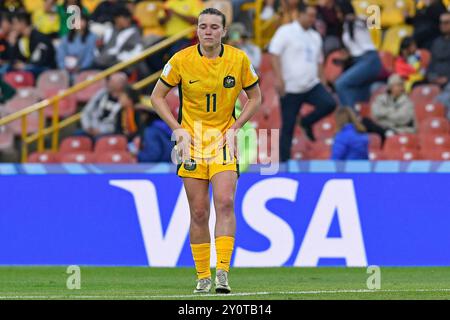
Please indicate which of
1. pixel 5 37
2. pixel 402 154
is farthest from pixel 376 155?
pixel 5 37

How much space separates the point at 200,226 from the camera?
10.8 metres

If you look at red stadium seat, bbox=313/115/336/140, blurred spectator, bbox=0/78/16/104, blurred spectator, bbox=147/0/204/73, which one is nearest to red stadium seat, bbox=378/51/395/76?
red stadium seat, bbox=313/115/336/140

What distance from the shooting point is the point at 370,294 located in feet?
34.6

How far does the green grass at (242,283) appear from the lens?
10492 millimetres

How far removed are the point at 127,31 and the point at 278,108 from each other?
2.99 meters

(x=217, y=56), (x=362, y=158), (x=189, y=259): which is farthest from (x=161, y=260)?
(x=217, y=56)

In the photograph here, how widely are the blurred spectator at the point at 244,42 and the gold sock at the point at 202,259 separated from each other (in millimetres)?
7730

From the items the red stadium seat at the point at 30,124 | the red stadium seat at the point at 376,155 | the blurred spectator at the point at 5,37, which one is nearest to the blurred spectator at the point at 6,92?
the red stadium seat at the point at 30,124

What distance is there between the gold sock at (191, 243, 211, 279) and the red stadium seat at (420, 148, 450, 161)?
299 inches

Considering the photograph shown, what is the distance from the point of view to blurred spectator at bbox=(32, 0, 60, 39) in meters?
Answer: 21.1

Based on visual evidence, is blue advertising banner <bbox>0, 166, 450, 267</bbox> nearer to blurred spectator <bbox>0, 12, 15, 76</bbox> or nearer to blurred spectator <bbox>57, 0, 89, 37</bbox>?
blurred spectator <bbox>57, 0, 89, 37</bbox>

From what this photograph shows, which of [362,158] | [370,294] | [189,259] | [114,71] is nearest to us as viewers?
[370,294]
